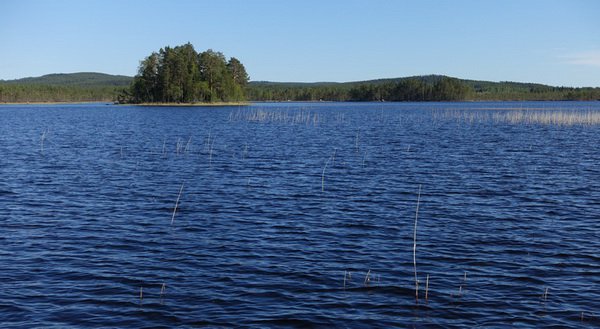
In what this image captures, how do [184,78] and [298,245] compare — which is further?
[184,78]

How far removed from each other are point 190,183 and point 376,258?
49.9 feet

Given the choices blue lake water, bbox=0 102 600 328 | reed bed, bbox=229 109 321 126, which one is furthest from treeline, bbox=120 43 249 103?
blue lake water, bbox=0 102 600 328

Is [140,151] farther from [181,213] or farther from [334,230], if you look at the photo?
[334,230]

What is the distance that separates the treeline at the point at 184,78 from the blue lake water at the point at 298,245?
134694 millimetres

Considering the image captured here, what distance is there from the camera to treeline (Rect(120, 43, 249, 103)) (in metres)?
164

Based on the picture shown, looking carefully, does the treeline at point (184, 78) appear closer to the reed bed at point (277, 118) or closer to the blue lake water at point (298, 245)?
the reed bed at point (277, 118)

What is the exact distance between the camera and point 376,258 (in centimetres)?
1527

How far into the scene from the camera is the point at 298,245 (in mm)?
16547

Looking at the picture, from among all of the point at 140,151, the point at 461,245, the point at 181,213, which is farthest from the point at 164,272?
the point at 140,151

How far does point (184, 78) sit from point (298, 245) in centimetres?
15415

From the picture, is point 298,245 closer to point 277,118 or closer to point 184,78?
point 277,118

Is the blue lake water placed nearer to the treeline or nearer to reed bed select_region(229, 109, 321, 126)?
reed bed select_region(229, 109, 321, 126)

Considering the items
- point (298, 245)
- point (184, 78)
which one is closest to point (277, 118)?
point (184, 78)

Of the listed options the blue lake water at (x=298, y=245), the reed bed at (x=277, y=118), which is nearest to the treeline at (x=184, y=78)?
the reed bed at (x=277, y=118)
